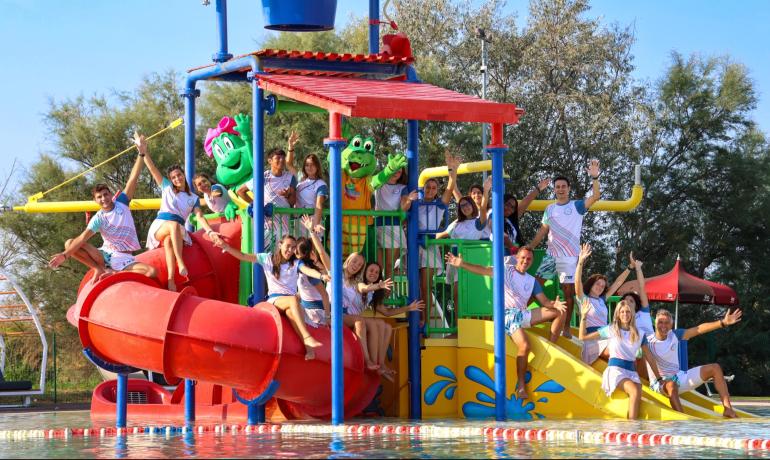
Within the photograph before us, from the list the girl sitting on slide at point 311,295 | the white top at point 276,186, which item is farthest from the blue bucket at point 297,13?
the girl sitting on slide at point 311,295

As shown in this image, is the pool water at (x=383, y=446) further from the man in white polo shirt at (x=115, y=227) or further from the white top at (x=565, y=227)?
the white top at (x=565, y=227)

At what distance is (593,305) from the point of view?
53.7ft

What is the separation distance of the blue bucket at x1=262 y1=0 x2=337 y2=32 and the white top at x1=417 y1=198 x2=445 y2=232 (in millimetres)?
2625

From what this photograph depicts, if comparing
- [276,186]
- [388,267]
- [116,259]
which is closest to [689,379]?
[388,267]

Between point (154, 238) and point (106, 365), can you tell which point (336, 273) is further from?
point (106, 365)

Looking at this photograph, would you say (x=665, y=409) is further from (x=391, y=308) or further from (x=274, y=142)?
(x=274, y=142)

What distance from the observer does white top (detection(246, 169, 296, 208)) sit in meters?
16.0

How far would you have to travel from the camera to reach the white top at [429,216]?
54.0 feet

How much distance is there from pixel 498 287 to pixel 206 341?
329 cm

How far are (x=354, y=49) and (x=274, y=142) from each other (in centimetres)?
440

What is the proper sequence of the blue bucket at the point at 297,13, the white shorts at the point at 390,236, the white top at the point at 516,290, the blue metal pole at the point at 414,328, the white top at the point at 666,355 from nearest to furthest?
the white top at the point at 666,355
the white top at the point at 516,290
the blue metal pole at the point at 414,328
the white shorts at the point at 390,236
the blue bucket at the point at 297,13

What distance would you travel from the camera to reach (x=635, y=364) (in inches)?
609

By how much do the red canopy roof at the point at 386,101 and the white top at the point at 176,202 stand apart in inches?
62.0

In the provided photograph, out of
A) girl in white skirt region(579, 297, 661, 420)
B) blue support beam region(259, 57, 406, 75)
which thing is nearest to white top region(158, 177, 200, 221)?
blue support beam region(259, 57, 406, 75)
